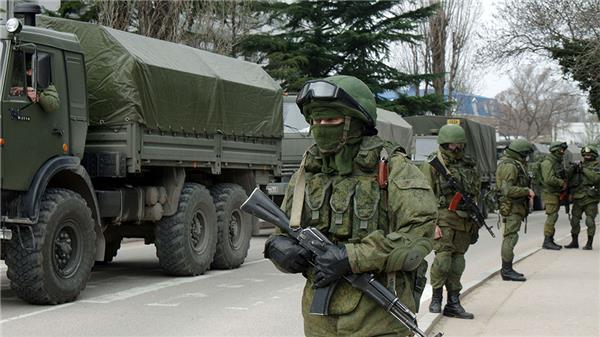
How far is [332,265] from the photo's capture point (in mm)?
3967

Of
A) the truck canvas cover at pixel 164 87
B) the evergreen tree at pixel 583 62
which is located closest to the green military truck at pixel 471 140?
the evergreen tree at pixel 583 62

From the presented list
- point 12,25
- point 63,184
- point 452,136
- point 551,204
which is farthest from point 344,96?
point 551,204

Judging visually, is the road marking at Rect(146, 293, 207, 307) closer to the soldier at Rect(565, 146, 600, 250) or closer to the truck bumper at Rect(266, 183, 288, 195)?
the truck bumper at Rect(266, 183, 288, 195)

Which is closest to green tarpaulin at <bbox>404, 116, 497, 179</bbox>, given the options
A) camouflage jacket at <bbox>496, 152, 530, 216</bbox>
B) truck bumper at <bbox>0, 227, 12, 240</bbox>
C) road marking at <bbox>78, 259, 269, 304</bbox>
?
camouflage jacket at <bbox>496, 152, 530, 216</bbox>

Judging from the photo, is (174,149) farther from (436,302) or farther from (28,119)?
(436,302)

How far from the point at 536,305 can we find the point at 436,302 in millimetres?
1447

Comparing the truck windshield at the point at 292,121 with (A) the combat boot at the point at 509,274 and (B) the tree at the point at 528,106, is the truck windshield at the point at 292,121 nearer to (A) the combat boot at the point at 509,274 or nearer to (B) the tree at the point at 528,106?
(A) the combat boot at the point at 509,274

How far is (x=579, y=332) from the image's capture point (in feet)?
26.2

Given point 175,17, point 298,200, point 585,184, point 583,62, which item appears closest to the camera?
point 298,200

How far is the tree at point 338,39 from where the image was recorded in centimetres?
3136

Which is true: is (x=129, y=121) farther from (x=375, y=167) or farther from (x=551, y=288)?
(x=375, y=167)

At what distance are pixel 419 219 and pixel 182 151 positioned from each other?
304 inches

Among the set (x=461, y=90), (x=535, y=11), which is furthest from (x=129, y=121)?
(x=461, y=90)

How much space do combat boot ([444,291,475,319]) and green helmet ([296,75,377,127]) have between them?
476cm
